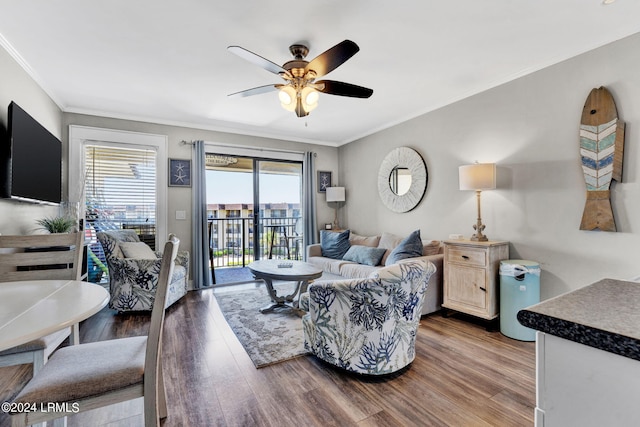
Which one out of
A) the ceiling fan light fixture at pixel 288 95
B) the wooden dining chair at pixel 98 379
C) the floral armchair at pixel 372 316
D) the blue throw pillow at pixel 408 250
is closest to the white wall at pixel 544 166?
the blue throw pillow at pixel 408 250

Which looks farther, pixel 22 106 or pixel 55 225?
pixel 55 225

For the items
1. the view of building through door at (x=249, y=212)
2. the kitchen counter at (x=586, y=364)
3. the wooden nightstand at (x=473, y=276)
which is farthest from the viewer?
the view of building through door at (x=249, y=212)

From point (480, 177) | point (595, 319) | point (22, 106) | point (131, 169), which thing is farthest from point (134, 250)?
point (595, 319)

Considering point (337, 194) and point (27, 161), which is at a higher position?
point (27, 161)

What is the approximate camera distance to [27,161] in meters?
2.57

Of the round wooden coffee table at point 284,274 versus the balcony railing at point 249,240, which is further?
the balcony railing at point 249,240

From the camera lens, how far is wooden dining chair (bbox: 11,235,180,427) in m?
1.11

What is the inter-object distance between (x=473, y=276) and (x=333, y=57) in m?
2.43

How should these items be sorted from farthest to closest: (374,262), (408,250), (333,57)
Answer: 1. (374,262)
2. (408,250)
3. (333,57)

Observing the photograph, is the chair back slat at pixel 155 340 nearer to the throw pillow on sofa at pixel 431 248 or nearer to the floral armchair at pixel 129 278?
the floral armchair at pixel 129 278

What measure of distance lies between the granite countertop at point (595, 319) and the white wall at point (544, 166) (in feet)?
7.63

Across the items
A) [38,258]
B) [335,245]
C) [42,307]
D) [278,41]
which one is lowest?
[335,245]

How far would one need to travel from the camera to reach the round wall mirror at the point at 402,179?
4.11 meters

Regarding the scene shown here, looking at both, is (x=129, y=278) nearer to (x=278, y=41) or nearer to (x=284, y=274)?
(x=284, y=274)
